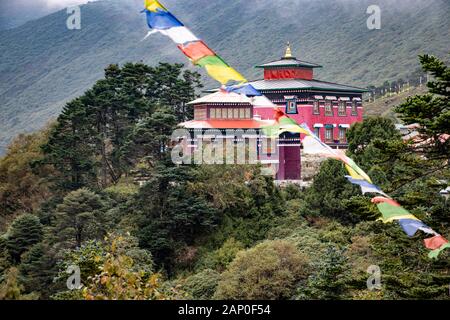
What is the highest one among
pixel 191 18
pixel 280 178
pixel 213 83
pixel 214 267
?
pixel 191 18

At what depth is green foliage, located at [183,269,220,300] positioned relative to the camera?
132 ft

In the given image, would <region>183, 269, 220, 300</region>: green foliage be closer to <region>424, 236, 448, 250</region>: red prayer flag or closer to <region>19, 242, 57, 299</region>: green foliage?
<region>19, 242, 57, 299</region>: green foliage

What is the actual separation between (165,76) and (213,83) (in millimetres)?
78242

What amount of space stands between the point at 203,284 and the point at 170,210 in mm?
7271

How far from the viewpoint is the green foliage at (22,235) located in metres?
47.3

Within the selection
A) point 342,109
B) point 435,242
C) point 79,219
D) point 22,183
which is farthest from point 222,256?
point 435,242

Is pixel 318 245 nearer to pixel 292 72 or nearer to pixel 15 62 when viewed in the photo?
pixel 292 72

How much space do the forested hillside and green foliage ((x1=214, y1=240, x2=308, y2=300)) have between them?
57 millimetres

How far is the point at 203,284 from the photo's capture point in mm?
41281

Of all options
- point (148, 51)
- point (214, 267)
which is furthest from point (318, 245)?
point (148, 51)

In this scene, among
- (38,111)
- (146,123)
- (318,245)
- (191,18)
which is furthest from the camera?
(191,18)

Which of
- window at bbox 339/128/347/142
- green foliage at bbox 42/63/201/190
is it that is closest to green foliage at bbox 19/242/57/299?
green foliage at bbox 42/63/201/190

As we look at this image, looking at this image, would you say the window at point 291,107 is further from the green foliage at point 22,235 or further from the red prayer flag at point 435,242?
the red prayer flag at point 435,242

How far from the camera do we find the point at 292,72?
192ft
